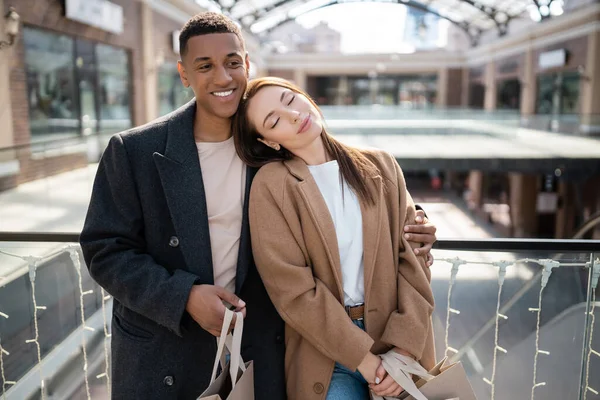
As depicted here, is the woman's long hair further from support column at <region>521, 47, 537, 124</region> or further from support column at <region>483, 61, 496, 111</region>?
support column at <region>483, 61, 496, 111</region>

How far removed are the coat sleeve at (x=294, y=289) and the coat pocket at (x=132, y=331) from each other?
1.33ft

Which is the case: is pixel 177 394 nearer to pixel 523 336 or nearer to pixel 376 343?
pixel 376 343

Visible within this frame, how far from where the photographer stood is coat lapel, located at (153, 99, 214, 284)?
1586 mm

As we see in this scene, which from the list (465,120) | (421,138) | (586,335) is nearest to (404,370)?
(586,335)

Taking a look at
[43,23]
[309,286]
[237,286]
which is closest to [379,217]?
[309,286]

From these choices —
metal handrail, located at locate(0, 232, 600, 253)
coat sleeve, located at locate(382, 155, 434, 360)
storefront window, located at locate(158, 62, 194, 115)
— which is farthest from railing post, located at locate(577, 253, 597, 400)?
storefront window, located at locate(158, 62, 194, 115)

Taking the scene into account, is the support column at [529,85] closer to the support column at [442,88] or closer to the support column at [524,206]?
the support column at [524,206]

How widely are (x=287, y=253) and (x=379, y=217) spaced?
321 mm

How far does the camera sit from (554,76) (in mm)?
22109

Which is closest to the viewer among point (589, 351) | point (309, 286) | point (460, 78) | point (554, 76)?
point (309, 286)

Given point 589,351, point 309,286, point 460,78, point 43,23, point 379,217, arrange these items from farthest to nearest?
point 460,78, point 43,23, point 589,351, point 379,217, point 309,286

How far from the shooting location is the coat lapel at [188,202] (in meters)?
1.59

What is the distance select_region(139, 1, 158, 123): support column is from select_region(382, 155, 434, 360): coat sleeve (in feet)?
46.8

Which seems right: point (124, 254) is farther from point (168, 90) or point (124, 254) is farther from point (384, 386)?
point (168, 90)
